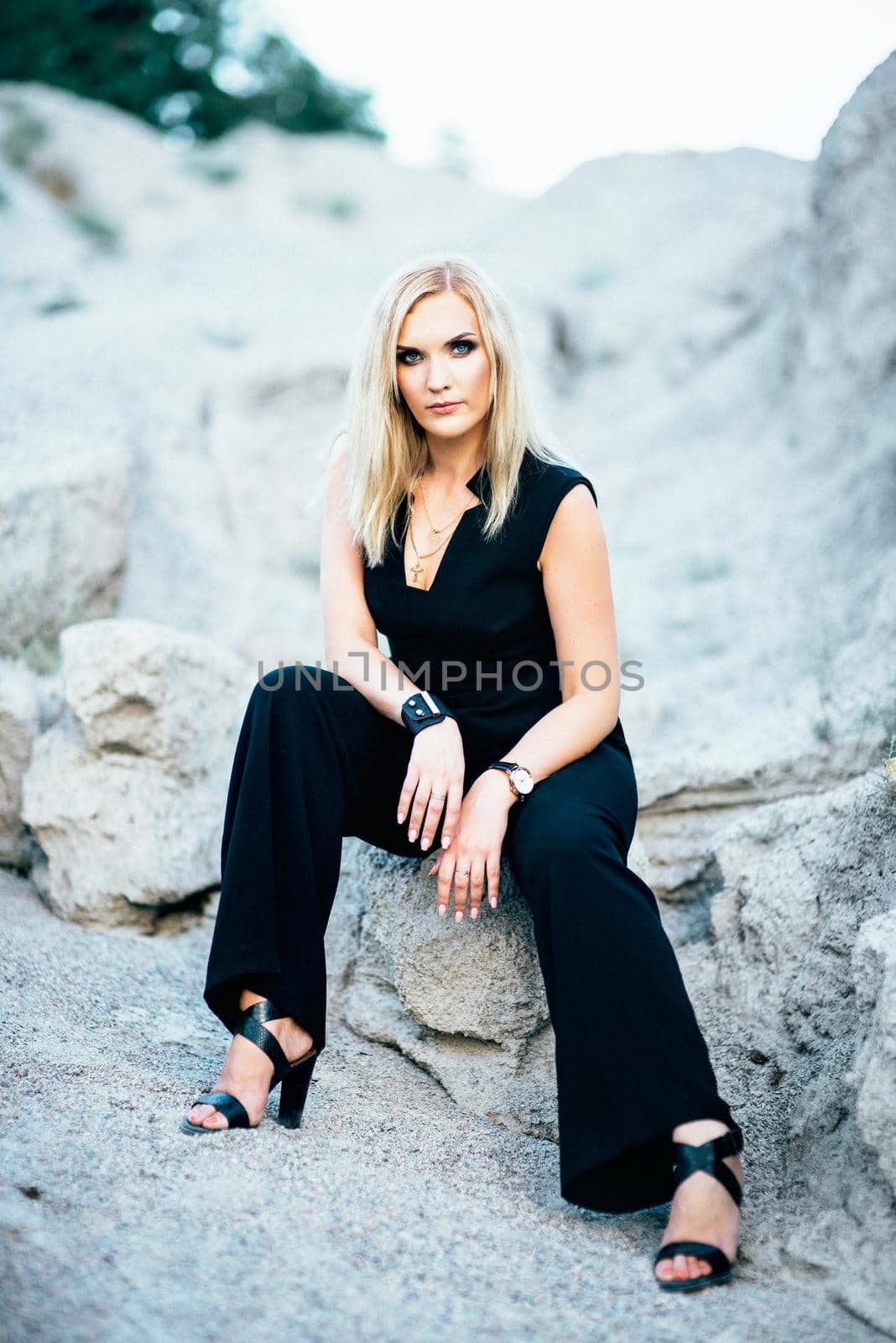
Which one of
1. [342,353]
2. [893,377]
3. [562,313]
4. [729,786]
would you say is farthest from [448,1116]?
[562,313]

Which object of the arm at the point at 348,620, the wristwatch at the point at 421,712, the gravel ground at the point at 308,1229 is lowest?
Result: the gravel ground at the point at 308,1229

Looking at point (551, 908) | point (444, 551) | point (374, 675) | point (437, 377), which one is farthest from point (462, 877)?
point (437, 377)

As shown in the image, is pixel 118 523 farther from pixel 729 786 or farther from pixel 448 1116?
pixel 448 1116

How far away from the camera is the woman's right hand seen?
2572 millimetres

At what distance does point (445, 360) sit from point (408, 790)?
109 cm

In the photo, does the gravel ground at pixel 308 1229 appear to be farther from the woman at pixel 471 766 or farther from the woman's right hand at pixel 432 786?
the woman's right hand at pixel 432 786

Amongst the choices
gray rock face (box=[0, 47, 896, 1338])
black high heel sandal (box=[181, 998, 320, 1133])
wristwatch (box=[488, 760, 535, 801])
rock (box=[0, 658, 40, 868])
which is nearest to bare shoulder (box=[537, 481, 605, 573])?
wristwatch (box=[488, 760, 535, 801])

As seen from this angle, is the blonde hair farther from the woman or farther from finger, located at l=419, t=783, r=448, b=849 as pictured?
finger, located at l=419, t=783, r=448, b=849

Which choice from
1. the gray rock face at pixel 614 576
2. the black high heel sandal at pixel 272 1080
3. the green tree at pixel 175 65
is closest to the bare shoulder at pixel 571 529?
the gray rock face at pixel 614 576

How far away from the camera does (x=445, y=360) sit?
9.39 feet

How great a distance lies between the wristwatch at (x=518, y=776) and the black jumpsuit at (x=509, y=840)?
0.10ft

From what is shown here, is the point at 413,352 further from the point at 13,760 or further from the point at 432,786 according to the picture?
the point at 13,760

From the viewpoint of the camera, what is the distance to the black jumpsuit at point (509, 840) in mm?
2156

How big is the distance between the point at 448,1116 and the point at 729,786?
1.59 metres
